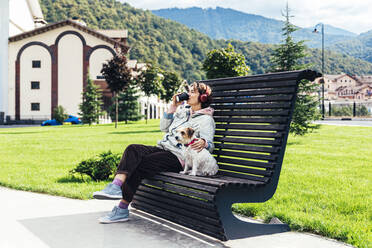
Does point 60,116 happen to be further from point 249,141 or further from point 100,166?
point 249,141

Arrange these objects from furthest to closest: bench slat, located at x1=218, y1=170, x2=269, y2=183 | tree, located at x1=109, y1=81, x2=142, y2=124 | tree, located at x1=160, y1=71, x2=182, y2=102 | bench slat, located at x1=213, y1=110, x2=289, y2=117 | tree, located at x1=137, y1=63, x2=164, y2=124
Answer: tree, located at x1=160, y1=71, x2=182, y2=102 < tree, located at x1=137, y1=63, x2=164, y2=124 < tree, located at x1=109, y1=81, x2=142, y2=124 < bench slat, located at x1=213, y1=110, x2=289, y2=117 < bench slat, located at x1=218, y1=170, x2=269, y2=183

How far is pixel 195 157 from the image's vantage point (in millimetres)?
4137

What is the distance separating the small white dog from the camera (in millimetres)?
4145

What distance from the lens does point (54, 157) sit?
1095cm

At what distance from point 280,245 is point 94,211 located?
7.56 feet

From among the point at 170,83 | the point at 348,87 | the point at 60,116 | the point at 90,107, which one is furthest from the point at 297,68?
the point at 348,87

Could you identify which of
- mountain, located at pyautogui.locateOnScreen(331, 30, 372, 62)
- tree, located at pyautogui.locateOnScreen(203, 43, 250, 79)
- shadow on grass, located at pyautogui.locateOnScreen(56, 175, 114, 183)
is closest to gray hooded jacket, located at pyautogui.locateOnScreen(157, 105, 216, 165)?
shadow on grass, located at pyautogui.locateOnScreen(56, 175, 114, 183)

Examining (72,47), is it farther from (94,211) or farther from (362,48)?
(362,48)

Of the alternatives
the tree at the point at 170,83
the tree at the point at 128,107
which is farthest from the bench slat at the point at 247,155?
the tree at the point at 170,83

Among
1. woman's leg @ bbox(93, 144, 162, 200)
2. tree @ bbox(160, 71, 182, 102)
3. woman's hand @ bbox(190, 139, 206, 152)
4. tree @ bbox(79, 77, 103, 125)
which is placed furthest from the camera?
tree @ bbox(160, 71, 182, 102)

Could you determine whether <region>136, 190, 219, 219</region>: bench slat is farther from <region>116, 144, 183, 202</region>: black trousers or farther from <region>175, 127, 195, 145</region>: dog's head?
<region>175, 127, 195, 145</region>: dog's head

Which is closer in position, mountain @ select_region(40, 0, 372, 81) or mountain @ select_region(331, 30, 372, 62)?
A: mountain @ select_region(40, 0, 372, 81)

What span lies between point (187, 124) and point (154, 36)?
91660 millimetres

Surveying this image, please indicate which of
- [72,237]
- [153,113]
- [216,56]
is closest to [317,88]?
[216,56]
